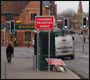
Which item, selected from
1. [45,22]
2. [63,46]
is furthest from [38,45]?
[63,46]

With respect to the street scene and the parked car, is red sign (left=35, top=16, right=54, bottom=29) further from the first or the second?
the parked car

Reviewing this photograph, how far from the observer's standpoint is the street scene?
15.2 metres

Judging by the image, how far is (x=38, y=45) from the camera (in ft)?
54.5

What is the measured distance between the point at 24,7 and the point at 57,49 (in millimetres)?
34143

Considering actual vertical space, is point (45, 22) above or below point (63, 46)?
above

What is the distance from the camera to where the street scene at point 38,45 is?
15.2m

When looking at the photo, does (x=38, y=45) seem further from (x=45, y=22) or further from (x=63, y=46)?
(x=63, y=46)

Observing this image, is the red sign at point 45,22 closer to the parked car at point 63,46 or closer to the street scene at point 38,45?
the street scene at point 38,45

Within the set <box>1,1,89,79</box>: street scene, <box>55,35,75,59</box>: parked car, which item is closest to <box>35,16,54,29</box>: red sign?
<box>1,1,89,79</box>: street scene

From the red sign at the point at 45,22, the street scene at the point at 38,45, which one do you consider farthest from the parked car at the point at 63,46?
the red sign at the point at 45,22

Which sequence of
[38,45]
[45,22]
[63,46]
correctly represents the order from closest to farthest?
[45,22] < [38,45] < [63,46]

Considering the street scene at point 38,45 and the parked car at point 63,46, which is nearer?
the street scene at point 38,45

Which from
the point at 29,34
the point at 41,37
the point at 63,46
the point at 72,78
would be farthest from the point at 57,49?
the point at 29,34

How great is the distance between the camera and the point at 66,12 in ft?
367
